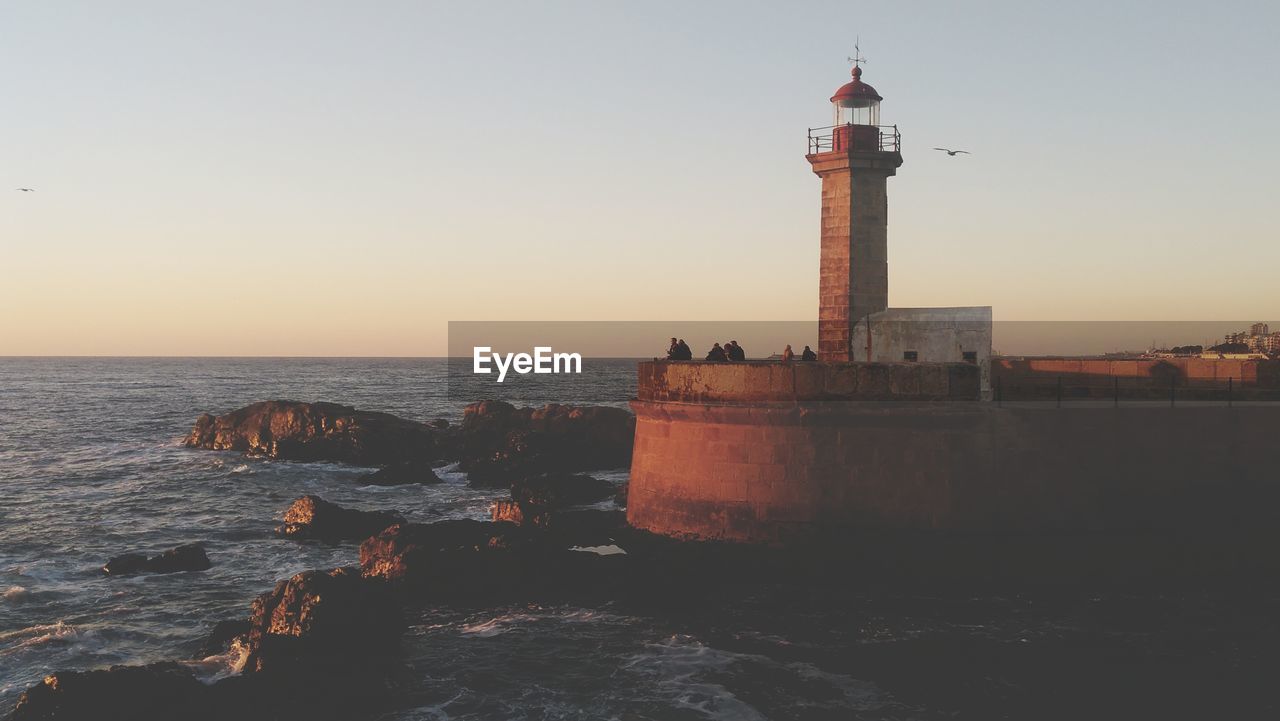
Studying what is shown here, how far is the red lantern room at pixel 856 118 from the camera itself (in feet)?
72.6

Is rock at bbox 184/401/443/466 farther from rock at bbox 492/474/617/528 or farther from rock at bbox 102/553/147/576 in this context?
rock at bbox 102/553/147/576

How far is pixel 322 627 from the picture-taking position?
547 inches

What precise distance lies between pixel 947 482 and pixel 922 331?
403 cm

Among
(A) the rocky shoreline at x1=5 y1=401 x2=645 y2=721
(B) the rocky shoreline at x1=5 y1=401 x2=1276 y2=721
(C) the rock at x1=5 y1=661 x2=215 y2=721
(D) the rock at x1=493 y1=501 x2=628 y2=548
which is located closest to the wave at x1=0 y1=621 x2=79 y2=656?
(B) the rocky shoreline at x1=5 y1=401 x2=1276 y2=721

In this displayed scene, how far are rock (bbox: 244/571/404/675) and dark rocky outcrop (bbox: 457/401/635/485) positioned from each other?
53.7 feet

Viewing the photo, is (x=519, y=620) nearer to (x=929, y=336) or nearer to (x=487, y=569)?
(x=487, y=569)

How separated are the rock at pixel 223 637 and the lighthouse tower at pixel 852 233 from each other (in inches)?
530

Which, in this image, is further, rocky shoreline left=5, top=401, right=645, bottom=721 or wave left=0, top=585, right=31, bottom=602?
wave left=0, top=585, right=31, bottom=602

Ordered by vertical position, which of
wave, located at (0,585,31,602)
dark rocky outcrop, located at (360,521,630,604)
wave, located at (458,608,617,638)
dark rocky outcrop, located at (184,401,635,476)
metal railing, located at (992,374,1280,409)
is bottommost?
wave, located at (0,585,31,602)

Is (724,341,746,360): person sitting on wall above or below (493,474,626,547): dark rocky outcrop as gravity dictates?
above

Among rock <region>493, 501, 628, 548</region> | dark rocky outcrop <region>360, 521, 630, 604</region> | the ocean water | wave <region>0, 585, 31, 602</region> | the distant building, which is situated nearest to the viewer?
the ocean water

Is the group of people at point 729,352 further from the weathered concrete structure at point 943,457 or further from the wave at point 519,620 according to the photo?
the wave at point 519,620

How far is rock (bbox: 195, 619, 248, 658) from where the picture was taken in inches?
565

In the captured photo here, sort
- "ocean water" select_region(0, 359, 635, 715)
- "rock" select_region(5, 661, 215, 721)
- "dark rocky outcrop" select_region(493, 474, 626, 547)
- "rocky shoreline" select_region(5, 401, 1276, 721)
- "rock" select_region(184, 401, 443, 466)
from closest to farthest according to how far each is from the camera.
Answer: "rock" select_region(5, 661, 215, 721)
"rocky shoreline" select_region(5, 401, 1276, 721)
"ocean water" select_region(0, 359, 635, 715)
"dark rocky outcrop" select_region(493, 474, 626, 547)
"rock" select_region(184, 401, 443, 466)
